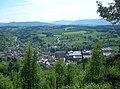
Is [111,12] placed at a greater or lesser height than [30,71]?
greater

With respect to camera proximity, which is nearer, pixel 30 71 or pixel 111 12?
pixel 111 12

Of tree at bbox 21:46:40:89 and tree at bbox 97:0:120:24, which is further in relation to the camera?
tree at bbox 21:46:40:89

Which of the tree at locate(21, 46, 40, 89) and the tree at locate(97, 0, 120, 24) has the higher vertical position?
→ the tree at locate(97, 0, 120, 24)

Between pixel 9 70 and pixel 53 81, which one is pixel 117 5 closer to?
pixel 53 81

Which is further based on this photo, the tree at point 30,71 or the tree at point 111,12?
the tree at point 30,71
